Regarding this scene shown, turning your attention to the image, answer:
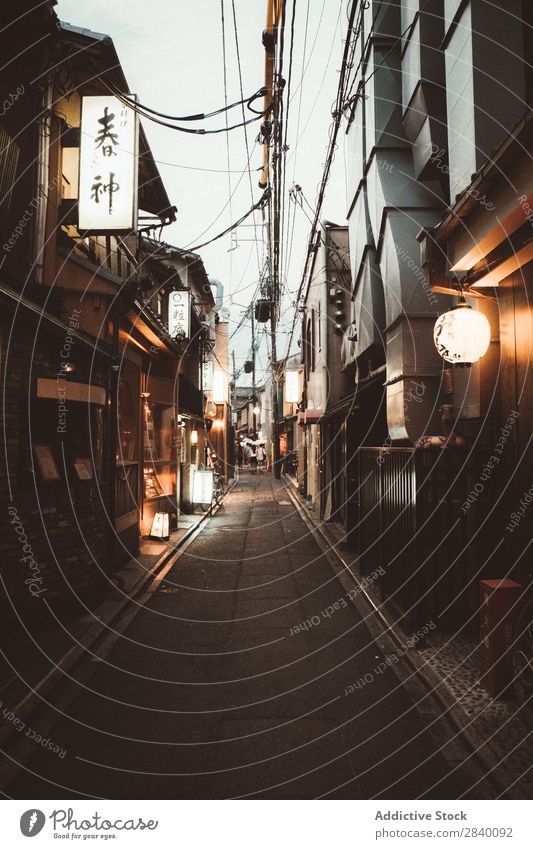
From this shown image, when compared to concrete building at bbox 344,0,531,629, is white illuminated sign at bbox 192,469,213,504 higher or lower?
lower

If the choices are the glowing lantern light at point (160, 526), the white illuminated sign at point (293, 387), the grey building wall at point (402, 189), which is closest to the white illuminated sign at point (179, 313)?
the glowing lantern light at point (160, 526)

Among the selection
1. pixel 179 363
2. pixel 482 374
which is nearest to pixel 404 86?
pixel 482 374

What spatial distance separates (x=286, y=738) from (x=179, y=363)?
1482cm

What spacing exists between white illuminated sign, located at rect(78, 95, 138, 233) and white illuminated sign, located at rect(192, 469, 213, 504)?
1360 centimetres

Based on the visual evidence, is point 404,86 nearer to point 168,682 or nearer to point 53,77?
point 53,77

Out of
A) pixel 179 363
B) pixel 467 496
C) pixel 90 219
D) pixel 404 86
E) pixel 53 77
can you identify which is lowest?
pixel 467 496

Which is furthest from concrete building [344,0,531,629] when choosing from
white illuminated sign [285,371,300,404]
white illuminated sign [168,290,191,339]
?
white illuminated sign [285,371,300,404]

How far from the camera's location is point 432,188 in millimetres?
10758

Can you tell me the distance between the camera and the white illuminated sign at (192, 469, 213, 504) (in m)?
21.0

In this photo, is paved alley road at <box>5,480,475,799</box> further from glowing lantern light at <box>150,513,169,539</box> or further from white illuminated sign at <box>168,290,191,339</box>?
white illuminated sign at <box>168,290,191,339</box>

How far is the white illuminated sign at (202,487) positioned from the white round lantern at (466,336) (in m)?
15.7

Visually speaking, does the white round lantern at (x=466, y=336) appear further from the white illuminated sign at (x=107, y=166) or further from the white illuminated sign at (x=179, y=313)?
the white illuminated sign at (x=179, y=313)

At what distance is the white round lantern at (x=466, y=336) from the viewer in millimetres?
6793

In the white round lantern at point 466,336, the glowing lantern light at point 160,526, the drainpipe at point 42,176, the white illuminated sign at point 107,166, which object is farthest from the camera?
the glowing lantern light at point 160,526
